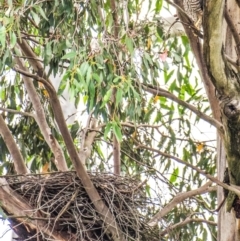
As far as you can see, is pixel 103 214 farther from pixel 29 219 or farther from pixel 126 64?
pixel 126 64

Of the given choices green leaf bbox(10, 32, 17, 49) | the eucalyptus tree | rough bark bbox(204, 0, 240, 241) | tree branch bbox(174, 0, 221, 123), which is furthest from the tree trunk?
green leaf bbox(10, 32, 17, 49)

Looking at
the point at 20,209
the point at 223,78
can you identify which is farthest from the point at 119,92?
the point at 20,209

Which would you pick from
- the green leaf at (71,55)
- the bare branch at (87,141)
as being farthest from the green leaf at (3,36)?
the bare branch at (87,141)

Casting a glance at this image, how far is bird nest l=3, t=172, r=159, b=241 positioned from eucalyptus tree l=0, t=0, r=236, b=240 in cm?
5

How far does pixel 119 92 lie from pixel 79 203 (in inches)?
23.9

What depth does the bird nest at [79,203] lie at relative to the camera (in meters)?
2.13

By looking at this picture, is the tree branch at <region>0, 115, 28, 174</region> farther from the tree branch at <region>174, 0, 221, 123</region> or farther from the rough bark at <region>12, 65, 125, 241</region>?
the tree branch at <region>174, 0, 221, 123</region>

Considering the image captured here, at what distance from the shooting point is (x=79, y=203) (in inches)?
85.6

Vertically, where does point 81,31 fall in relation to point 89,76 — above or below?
above

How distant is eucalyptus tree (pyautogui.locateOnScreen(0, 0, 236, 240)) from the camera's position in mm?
1779

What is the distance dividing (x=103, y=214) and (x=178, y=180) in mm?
1389

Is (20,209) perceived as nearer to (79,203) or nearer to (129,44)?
(79,203)

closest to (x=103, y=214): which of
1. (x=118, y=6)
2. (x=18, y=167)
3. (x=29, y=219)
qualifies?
(x=29, y=219)

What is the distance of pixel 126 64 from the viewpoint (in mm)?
2041
